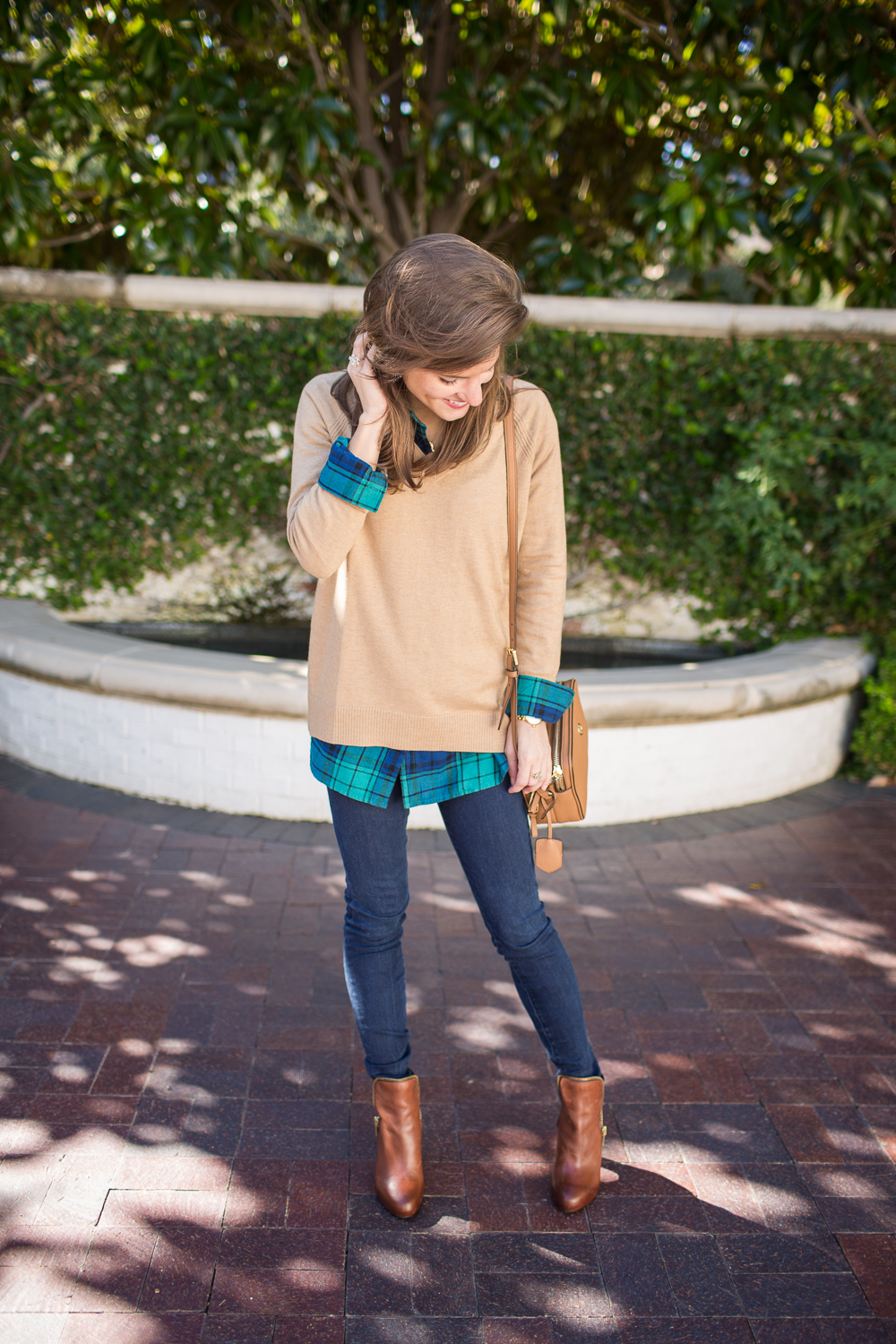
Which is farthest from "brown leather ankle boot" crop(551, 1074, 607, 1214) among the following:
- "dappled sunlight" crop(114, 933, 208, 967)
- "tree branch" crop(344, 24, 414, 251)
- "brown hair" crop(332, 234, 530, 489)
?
"tree branch" crop(344, 24, 414, 251)

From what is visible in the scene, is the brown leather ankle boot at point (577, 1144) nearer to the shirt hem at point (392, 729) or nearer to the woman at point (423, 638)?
the woman at point (423, 638)

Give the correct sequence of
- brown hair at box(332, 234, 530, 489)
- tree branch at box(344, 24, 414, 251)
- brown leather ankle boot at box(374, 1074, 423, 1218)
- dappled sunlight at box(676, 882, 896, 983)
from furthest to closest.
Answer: tree branch at box(344, 24, 414, 251), dappled sunlight at box(676, 882, 896, 983), brown leather ankle boot at box(374, 1074, 423, 1218), brown hair at box(332, 234, 530, 489)

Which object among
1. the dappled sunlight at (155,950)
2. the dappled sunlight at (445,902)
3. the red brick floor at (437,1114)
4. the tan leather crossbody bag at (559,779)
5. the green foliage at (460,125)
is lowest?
the red brick floor at (437,1114)

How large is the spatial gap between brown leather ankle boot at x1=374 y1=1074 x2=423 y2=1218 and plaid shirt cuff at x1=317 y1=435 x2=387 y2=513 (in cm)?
121

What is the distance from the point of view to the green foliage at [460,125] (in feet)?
15.1

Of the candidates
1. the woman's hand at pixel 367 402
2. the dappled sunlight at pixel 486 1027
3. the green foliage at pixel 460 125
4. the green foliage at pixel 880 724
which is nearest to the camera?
the woman's hand at pixel 367 402

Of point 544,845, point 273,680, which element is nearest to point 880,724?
point 273,680

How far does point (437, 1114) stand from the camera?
227 cm

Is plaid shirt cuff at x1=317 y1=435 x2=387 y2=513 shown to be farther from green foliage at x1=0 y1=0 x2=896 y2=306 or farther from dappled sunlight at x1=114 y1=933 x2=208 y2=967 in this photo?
green foliage at x1=0 y1=0 x2=896 y2=306

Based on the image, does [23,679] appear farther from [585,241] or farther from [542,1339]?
[585,241]

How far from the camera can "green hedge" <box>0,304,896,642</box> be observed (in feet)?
14.5

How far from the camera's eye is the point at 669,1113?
2.29 metres

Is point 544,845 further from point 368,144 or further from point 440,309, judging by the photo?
point 368,144

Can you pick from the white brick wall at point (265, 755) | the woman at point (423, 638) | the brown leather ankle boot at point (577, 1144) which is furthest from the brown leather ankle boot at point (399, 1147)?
the white brick wall at point (265, 755)
